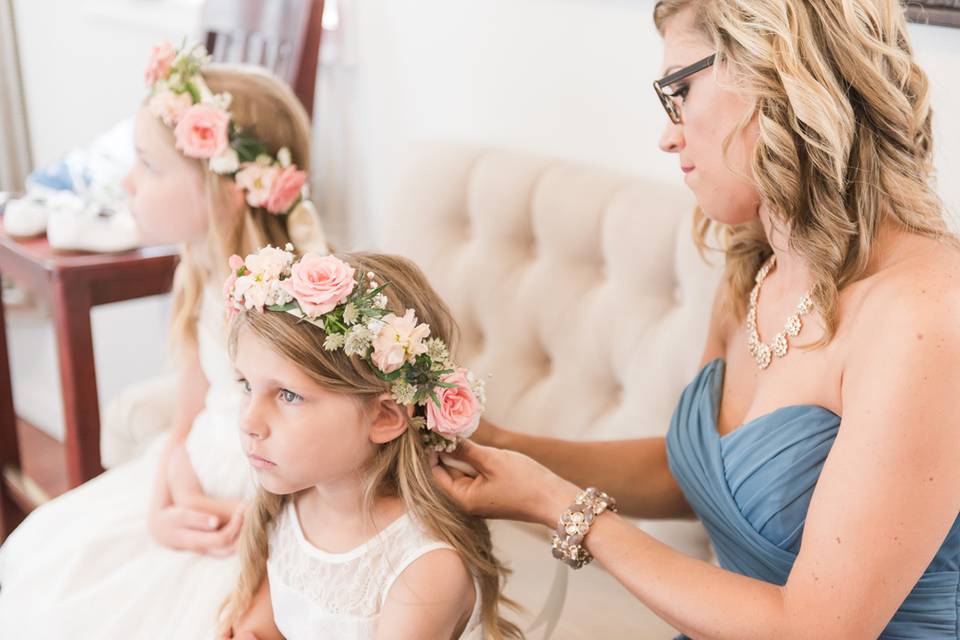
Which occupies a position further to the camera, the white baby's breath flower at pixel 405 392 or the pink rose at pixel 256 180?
the pink rose at pixel 256 180

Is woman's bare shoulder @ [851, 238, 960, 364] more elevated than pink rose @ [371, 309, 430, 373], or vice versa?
woman's bare shoulder @ [851, 238, 960, 364]

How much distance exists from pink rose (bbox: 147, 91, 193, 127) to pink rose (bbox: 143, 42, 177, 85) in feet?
0.21

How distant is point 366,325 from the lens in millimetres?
971

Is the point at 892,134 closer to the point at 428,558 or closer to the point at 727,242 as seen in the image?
the point at 727,242

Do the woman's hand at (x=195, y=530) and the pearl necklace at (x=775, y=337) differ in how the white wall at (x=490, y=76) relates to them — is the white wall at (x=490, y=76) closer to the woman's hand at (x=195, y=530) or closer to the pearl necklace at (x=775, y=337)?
the pearl necklace at (x=775, y=337)

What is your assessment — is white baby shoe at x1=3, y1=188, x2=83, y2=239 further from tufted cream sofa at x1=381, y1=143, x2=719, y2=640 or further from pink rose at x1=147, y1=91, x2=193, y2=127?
tufted cream sofa at x1=381, y1=143, x2=719, y2=640

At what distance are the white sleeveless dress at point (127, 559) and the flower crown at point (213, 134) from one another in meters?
0.21

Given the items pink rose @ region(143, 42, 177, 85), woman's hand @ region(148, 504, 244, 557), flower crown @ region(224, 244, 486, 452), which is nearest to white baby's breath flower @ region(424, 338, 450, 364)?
flower crown @ region(224, 244, 486, 452)

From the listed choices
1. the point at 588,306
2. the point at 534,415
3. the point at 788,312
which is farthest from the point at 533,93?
the point at 788,312

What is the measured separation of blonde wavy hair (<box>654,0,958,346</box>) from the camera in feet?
3.26

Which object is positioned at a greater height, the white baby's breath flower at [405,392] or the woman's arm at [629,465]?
the white baby's breath flower at [405,392]

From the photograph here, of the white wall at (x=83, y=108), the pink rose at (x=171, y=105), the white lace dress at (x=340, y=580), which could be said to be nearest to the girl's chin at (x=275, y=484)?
the white lace dress at (x=340, y=580)

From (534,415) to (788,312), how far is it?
61 cm

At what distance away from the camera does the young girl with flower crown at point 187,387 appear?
1.42 m
